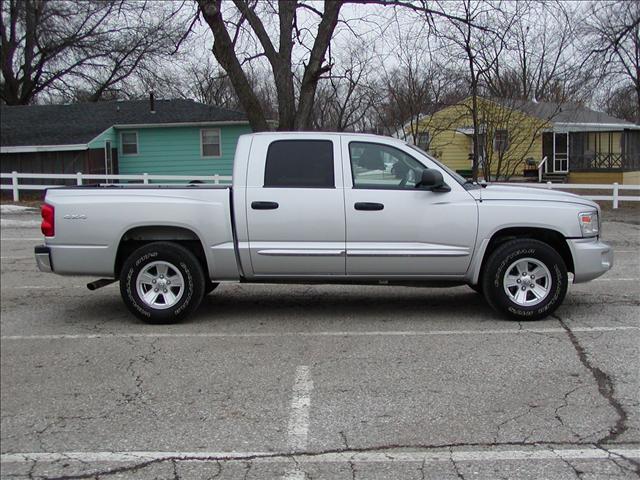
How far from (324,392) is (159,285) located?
8.24ft

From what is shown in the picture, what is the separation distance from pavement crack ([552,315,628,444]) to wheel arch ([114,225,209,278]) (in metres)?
3.58

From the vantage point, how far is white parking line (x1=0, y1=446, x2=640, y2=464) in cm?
355

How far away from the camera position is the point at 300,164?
636 centimetres

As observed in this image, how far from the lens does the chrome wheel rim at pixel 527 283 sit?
Answer: 6184 millimetres

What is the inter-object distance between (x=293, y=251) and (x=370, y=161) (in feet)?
3.93

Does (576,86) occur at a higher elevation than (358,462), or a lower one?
higher

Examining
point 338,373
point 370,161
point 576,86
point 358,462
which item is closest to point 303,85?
point 576,86

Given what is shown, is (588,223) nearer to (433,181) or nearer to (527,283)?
(527,283)

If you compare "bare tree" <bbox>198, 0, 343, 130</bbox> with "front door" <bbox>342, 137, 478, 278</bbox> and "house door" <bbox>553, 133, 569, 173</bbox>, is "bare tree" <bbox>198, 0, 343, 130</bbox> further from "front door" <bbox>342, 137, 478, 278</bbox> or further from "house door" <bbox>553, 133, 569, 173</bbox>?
"house door" <bbox>553, 133, 569, 173</bbox>

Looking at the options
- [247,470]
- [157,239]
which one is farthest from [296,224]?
[247,470]

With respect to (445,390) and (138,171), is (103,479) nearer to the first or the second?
(445,390)

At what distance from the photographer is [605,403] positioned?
4238 mm

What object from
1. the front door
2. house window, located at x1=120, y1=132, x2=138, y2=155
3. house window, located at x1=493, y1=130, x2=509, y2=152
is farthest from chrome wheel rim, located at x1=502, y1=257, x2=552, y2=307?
house window, located at x1=120, y1=132, x2=138, y2=155

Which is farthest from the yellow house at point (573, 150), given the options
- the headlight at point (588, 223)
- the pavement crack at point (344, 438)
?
the pavement crack at point (344, 438)
